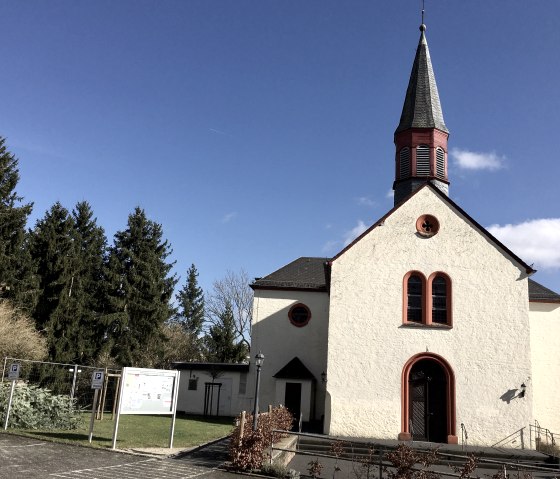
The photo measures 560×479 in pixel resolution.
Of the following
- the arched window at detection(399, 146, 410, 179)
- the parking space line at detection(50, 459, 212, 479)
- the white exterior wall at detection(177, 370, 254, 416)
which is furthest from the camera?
the white exterior wall at detection(177, 370, 254, 416)

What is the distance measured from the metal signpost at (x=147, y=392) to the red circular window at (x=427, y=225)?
12236mm

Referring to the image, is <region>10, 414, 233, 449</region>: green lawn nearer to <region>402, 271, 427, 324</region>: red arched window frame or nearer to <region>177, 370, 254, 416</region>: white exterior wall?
<region>177, 370, 254, 416</region>: white exterior wall

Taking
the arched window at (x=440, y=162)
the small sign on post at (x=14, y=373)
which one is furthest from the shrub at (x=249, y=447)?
the arched window at (x=440, y=162)

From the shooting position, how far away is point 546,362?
77.8ft

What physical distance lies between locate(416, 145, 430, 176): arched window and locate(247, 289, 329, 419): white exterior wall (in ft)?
28.5

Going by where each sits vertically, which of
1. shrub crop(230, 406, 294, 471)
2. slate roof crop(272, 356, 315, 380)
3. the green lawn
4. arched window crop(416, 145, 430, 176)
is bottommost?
the green lawn

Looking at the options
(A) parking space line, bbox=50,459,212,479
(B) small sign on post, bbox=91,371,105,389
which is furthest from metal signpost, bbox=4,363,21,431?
(A) parking space line, bbox=50,459,212,479

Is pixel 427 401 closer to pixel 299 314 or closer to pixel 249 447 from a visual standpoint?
pixel 299 314

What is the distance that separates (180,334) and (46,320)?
19707 millimetres

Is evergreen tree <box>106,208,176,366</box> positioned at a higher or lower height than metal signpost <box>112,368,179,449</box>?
higher

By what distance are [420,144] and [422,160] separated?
0.93m

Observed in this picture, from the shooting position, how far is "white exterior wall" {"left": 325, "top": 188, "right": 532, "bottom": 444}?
19781 millimetres

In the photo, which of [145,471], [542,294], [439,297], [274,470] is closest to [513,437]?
[439,297]

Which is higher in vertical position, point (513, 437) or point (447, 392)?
point (447, 392)
